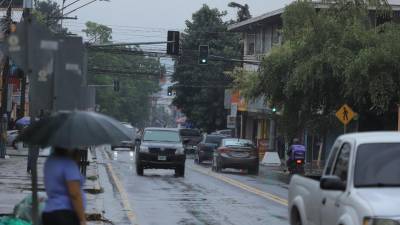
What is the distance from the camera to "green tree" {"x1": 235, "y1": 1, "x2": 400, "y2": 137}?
2847 centimetres

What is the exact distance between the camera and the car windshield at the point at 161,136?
99.8 feet

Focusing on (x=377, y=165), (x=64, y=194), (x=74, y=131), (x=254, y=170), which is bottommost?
(x=254, y=170)

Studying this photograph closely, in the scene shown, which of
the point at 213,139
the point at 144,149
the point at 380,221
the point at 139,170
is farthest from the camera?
the point at 213,139

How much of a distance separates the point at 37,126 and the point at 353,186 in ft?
10.9

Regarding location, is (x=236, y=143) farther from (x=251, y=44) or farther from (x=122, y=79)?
(x=122, y=79)

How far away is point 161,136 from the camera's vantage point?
30.6m

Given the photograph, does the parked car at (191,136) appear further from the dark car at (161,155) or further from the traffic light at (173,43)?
the dark car at (161,155)

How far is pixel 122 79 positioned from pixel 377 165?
119m

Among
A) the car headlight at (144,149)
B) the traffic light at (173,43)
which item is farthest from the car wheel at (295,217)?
the traffic light at (173,43)

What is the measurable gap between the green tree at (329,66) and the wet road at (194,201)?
496 cm

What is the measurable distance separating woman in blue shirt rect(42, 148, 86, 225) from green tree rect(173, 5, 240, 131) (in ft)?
198

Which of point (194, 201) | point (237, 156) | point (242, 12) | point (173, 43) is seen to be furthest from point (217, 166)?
point (242, 12)

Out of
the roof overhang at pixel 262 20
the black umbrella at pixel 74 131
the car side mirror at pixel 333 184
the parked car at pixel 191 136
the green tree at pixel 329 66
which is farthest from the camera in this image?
the parked car at pixel 191 136

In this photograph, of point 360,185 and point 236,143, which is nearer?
point 360,185
